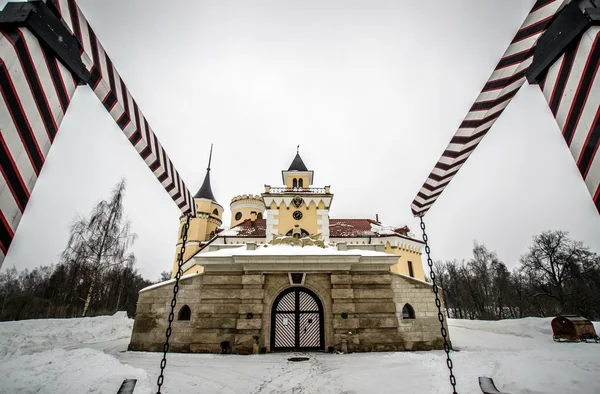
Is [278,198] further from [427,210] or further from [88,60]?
[88,60]

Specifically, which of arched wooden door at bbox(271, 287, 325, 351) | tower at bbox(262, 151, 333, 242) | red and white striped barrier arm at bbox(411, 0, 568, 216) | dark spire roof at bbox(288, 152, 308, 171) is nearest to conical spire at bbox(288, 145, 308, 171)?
dark spire roof at bbox(288, 152, 308, 171)

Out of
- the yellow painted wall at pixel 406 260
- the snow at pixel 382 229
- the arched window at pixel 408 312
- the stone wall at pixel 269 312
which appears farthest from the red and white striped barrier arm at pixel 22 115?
the snow at pixel 382 229

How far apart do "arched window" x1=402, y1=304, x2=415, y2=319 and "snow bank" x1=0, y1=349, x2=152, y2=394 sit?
10417mm

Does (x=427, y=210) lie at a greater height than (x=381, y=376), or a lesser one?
greater

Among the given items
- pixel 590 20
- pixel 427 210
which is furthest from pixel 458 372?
pixel 590 20

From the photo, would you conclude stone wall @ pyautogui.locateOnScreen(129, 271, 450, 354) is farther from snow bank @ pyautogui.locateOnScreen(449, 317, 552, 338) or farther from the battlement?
the battlement

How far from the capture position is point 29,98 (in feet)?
7.84

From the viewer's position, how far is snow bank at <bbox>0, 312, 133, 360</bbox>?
450 inches

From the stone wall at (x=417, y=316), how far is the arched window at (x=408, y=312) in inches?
5.1

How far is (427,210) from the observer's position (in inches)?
229

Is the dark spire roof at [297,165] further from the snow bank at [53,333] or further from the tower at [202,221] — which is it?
the snow bank at [53,333]

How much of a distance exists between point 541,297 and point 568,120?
1556 inches

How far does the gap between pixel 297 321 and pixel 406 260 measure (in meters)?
17.8

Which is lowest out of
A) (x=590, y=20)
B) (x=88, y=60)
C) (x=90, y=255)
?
(x=590, y=20)
